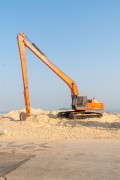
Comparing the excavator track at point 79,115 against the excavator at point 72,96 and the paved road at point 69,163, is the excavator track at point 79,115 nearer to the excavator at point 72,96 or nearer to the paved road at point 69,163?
the excavator at point 72,96

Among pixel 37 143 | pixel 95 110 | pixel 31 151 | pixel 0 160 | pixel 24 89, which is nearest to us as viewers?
pixel 0 160

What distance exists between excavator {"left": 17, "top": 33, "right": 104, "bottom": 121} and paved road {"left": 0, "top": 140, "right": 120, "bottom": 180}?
48.8ft

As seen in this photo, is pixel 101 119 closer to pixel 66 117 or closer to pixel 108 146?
pixel 66 117

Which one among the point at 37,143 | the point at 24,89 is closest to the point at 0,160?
the point at 37,143

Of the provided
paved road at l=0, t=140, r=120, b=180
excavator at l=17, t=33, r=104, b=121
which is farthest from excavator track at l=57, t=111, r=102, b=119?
paved road at l=0, t=140, r=120, b=180

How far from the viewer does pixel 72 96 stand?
29500 mm

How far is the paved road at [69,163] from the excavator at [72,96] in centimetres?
1488

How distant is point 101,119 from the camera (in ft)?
92.0

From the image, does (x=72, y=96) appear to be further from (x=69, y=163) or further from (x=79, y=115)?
(x=69, y=163)

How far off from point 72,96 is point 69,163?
19.7 metres

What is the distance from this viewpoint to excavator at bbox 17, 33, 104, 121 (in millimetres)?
27781

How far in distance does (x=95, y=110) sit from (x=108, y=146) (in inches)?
669

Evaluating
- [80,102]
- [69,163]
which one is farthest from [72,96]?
[69,163]

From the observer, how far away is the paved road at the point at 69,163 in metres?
8.51
